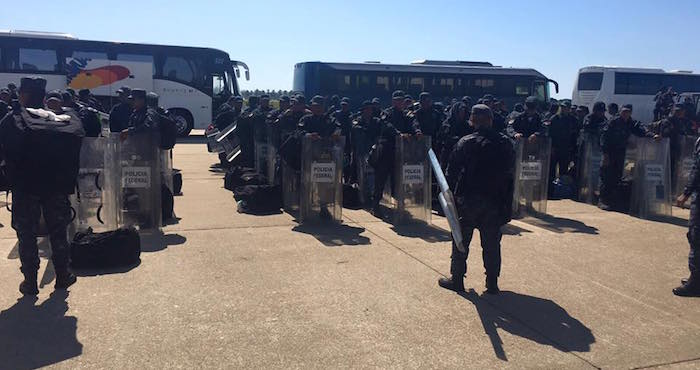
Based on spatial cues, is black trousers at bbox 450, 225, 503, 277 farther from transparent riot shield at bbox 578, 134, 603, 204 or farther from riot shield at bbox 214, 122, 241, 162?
riot shield at bbox 214, 122, 241, 162

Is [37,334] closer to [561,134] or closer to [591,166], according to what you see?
[591,166]

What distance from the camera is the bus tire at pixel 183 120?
24734 mm

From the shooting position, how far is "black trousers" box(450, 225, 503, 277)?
5.25 m

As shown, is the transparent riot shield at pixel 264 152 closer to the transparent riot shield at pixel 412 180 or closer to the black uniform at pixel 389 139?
the black uniform at pixel 389 139

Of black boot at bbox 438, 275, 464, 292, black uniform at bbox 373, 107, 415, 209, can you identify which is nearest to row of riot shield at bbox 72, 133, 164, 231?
black uniform at bbox 373, 107, 415, 209

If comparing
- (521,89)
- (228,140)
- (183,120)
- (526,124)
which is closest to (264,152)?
(228,140)

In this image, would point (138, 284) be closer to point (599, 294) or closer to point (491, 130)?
point (491, 130)

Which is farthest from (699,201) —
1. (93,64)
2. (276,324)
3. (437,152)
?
(93,64)

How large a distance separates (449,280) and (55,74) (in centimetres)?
2223

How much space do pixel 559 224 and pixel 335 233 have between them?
358 centimetres

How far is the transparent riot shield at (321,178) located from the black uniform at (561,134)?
5.26 metres

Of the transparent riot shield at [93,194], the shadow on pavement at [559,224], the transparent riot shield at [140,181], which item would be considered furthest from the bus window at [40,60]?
the shadow on pavement at [559,224]

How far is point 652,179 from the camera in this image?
9.53m

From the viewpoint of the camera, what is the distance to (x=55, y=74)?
2280 centimetres
